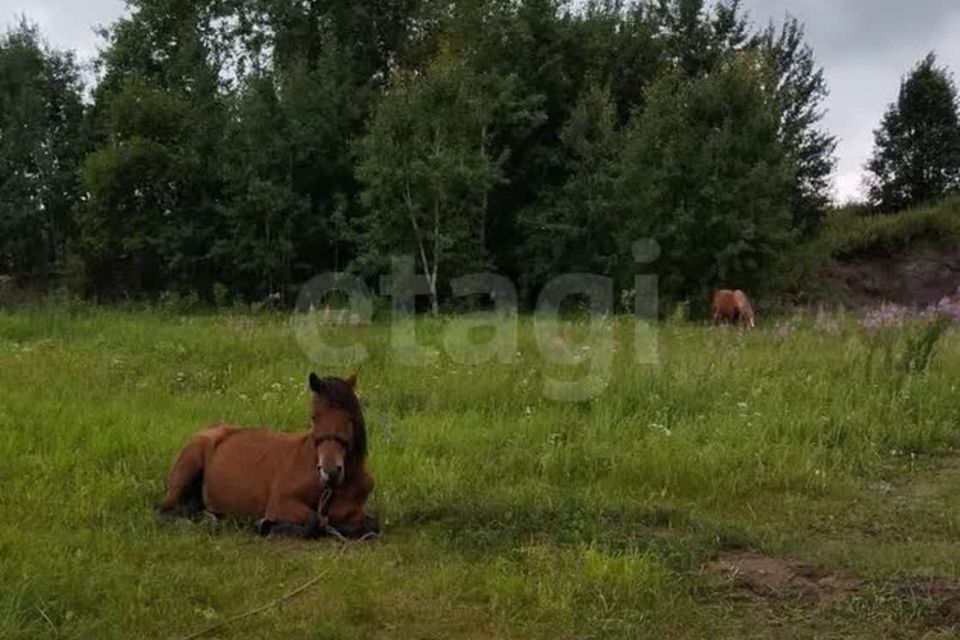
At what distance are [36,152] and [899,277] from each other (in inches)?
984

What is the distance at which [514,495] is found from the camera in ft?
20.2

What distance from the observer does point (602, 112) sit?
24.4 m

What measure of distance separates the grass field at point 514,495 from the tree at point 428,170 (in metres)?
10.4

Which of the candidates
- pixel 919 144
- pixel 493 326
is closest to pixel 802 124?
pixel 919 144

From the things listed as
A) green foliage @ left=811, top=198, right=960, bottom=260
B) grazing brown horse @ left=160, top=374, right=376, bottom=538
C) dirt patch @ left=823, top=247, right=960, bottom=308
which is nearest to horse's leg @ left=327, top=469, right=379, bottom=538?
grazing brown horse @ left=160, top=374, right=376, bottom=538

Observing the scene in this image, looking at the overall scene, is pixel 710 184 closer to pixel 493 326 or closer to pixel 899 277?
pixel 899 277

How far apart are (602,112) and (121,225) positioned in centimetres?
1316

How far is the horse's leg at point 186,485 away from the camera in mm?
5754

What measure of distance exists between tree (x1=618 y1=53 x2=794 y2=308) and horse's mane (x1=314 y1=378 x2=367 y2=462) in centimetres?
Result: 1683

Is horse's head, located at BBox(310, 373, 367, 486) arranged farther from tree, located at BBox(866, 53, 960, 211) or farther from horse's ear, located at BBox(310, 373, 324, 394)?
tree, located at BBox(866, 53, 960, 211)

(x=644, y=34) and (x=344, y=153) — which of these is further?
(x=644, y=34)

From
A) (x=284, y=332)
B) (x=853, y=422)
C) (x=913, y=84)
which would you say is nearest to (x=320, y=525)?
(x=853, y=422)

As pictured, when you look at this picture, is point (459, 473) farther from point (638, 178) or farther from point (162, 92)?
point (162, 92)

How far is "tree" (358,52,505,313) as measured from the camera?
2167 centimetres
